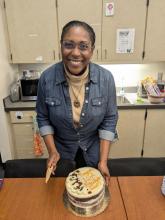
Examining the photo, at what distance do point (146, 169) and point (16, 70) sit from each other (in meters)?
1.99

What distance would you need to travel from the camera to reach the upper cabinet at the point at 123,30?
82.2 inches

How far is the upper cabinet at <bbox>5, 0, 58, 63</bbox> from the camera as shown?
2086mm

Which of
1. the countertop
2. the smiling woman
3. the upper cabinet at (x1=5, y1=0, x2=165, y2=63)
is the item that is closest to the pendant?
the smiling woman

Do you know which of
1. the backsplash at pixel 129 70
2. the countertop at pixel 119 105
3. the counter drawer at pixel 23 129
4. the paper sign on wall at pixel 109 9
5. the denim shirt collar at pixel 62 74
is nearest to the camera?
the denim shirt collar at pixel 62 74

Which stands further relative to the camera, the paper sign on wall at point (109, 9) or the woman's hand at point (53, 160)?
the paper sign on wall at point (109, 9)

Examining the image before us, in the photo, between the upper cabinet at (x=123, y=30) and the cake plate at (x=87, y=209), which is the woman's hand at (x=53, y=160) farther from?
the upper cabinet at (x=123, y=30)

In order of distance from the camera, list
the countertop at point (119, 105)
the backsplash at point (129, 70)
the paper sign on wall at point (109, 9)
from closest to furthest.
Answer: the paper sign on wall at point (109, 9) < the countertop at point (119, 105) < the backsplash at point (129, 70)

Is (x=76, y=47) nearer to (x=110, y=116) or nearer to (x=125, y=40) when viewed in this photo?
(x=110, y=116)

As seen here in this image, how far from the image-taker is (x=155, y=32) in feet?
7.13

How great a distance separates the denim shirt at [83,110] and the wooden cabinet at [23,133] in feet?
3.15

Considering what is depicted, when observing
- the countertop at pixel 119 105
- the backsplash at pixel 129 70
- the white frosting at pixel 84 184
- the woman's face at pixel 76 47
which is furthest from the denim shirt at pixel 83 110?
the backsplash at pixel 129 70

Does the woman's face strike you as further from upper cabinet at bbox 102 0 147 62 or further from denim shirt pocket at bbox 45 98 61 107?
upper cabinet at bbox 102 0 147 62

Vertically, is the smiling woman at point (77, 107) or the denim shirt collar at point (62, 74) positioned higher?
the denim shirt collar at point (62, 74)

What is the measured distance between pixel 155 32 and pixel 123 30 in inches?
13.1
